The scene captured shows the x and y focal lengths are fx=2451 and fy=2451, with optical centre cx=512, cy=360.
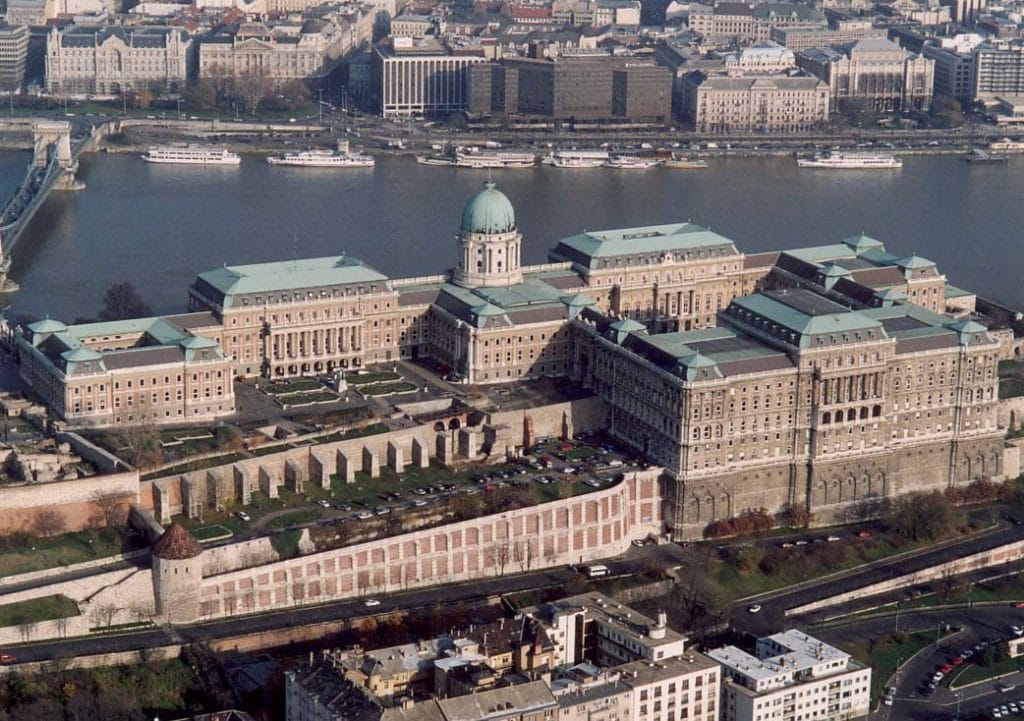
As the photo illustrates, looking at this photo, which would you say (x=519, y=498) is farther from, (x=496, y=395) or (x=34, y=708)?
(x=34, y=708)

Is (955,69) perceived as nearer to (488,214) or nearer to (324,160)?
(324,160)

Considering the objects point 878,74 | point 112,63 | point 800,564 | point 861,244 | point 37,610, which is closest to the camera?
point 37,610

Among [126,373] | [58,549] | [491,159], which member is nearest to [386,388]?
[126,373]

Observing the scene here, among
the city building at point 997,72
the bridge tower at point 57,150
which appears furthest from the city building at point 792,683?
the city building at point 997,72

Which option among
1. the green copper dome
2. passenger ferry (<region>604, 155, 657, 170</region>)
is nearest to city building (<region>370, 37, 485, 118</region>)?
passenger ferry (<region>604, 155, 657, 170</region>)

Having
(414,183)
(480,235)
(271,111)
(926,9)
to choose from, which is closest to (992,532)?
(480,235)

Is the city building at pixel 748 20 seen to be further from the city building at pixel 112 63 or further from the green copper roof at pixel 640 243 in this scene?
the green copper roof at pixel 640 243
